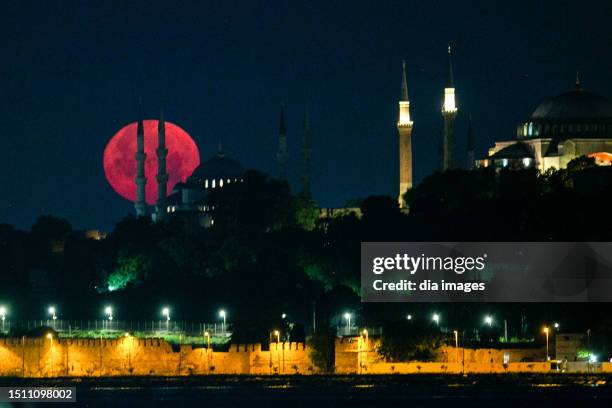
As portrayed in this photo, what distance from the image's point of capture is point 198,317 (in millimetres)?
78750

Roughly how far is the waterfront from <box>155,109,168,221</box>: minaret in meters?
55.9

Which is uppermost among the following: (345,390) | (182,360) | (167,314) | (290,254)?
(290,254)

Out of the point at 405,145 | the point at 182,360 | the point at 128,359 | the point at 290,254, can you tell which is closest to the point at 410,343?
the point at 182,360

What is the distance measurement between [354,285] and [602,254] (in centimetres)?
1061

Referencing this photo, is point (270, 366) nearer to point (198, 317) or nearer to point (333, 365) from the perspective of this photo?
point (333, 365)

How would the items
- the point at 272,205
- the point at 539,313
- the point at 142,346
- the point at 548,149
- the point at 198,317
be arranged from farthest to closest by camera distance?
the point at 548,149
the point at 272,205
the point at 198,317
the point at 539,313
the point at 142,346

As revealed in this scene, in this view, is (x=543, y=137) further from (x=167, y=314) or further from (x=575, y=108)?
(x=167, y=314)

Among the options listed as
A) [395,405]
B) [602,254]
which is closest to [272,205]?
[602,254]

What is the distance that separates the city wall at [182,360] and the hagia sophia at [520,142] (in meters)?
45.3

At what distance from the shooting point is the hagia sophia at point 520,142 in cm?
11062

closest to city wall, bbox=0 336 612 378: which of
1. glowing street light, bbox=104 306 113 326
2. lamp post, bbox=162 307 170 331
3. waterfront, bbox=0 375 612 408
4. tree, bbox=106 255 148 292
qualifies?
waterfront, bbox=0 375 612 408

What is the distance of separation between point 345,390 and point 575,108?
61.1m

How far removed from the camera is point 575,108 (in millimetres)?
118438

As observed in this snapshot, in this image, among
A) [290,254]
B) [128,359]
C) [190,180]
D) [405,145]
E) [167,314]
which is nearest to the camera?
[128,359]
